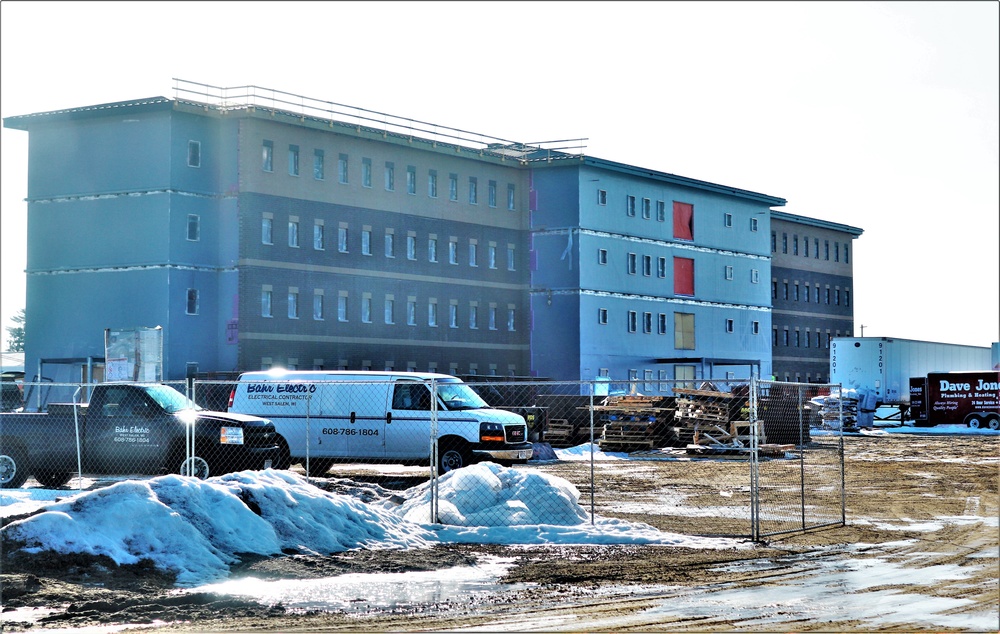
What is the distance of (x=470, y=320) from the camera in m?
67.8

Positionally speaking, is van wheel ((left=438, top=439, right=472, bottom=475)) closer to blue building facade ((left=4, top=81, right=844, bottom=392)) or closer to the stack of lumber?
the stack of lumber

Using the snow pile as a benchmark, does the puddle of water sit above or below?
below

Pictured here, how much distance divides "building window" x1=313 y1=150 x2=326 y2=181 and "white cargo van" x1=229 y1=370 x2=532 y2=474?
1283 inches

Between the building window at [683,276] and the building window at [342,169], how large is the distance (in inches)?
943

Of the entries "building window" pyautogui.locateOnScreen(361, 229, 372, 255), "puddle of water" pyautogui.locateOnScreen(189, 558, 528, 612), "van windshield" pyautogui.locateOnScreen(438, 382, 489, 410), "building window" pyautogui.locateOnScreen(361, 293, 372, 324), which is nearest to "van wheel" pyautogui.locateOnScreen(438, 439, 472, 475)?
"van windshield" pyautogui.locateOnScreen(438, 382, 489, 410)

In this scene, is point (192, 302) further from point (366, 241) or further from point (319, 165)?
point (366, 241)

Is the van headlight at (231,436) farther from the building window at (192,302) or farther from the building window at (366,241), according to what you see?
the building window at (366,241)

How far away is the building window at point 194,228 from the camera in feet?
186

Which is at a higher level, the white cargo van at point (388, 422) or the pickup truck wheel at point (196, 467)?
the white cargo van at point (388, 422)

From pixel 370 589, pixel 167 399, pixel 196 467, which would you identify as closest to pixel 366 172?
pixel 167 399

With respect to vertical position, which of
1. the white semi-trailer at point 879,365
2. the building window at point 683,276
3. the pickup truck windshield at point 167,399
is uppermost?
the building window at point 683,276

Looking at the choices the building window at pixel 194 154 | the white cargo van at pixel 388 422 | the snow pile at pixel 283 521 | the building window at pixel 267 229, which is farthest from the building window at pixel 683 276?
the snow pile at pixel 283 521

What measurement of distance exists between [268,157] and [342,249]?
231 inches

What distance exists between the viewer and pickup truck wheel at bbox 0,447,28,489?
23.5m
